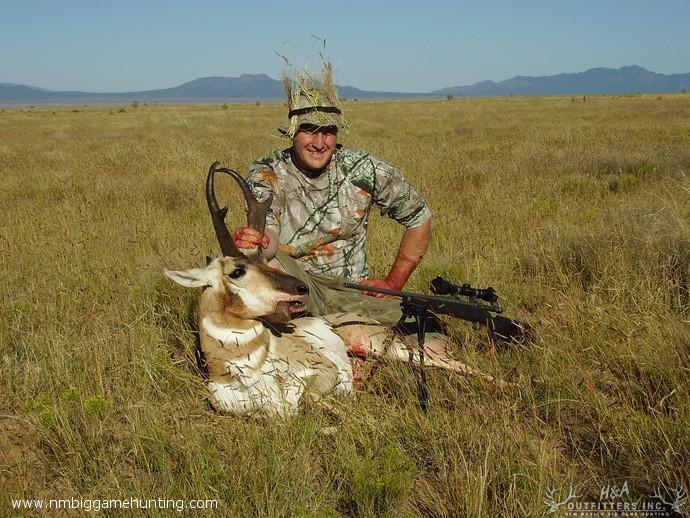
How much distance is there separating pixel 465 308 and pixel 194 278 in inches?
71.1

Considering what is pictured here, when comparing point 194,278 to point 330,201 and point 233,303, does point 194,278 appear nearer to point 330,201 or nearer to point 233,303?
point 233,303

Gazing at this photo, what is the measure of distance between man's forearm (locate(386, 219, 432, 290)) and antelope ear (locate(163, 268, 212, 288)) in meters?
1.91

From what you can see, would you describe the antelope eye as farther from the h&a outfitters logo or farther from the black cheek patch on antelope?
the h&a outfitters logo

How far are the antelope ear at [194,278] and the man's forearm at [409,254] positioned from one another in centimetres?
191

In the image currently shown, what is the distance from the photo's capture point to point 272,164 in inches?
199

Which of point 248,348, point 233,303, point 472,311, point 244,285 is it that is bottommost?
point 248,348

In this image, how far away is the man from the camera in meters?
4.84

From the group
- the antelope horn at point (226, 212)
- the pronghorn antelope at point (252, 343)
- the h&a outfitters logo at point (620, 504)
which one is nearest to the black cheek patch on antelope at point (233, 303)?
the pronghorn antelope at point (252, 343)

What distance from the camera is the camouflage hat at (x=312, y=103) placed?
15.6 ft

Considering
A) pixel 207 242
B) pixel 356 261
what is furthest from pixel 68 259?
pixel 356 261

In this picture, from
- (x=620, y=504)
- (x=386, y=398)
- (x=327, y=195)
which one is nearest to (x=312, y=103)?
(x=327, y=195)

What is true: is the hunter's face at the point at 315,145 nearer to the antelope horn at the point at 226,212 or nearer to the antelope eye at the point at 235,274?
the antelope horn at the point at 226,212

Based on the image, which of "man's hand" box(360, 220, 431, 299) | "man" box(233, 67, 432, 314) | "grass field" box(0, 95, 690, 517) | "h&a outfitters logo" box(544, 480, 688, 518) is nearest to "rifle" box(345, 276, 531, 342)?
"grass field" box(0, 95, 690, 517)

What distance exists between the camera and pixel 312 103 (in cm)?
483
